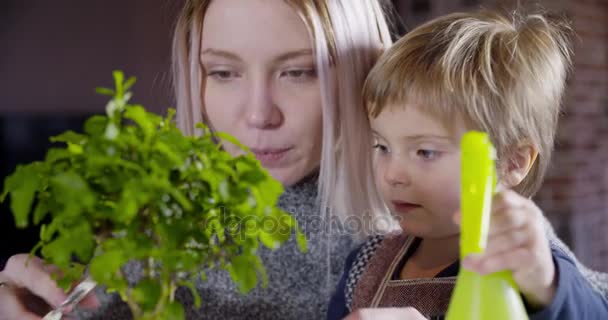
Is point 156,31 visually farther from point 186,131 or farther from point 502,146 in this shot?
point 502,146

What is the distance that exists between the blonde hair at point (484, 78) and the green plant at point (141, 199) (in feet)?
1.07

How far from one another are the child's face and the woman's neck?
0.06 m

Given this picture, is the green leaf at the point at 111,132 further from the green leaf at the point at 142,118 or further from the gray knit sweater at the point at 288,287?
the gray knit sweater at the point at 288,287

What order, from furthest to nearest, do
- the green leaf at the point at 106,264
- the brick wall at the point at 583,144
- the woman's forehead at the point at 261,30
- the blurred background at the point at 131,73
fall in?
the brick wall at the point at 583,144 < the blurred background at the point at 131,73 < the woman's forehead at the point at 261,30 < the green leaf at the point at 106,264

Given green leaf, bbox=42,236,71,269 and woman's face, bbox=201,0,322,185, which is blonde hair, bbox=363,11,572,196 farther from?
green leaf, bbox=42,236,71,269

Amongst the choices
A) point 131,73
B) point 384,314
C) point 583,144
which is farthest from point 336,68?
point 583,144

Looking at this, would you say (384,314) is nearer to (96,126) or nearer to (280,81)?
(96,126)

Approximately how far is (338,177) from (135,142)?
0.51 meters

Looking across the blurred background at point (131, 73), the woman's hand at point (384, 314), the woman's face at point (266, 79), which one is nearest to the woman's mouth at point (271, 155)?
the woman's face at point (266, 79)

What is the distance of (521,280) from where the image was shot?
58 centimetres

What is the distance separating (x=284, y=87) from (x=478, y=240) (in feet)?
1.53

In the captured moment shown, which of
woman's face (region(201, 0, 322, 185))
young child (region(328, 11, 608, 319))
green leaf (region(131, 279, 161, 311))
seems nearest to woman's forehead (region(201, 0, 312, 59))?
woman's face (region(201, 0, 322, 185))

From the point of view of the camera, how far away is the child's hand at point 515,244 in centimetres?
51

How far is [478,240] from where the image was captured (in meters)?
0.49
